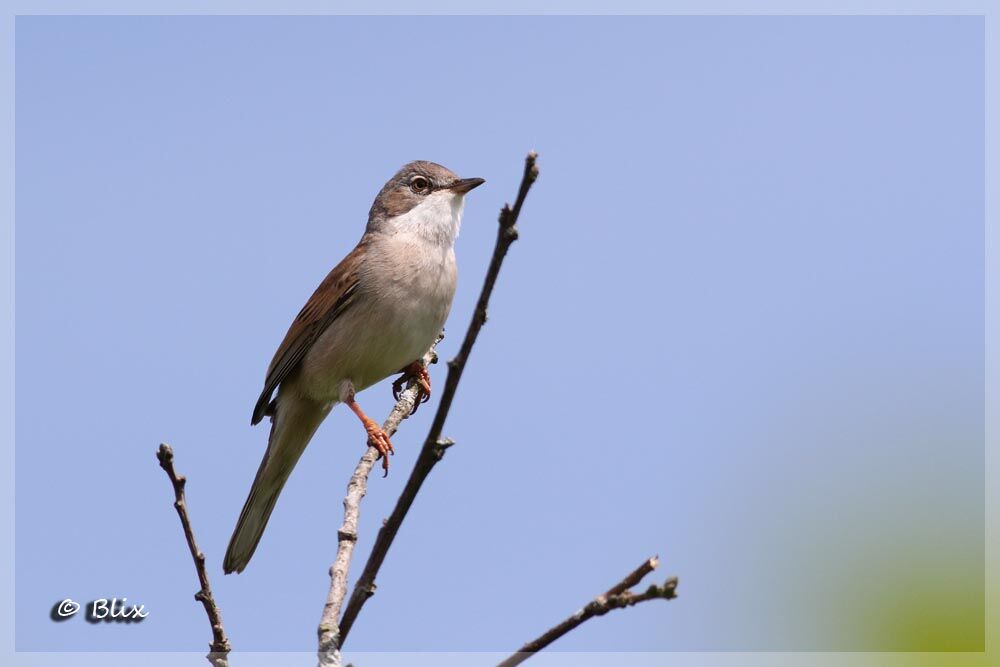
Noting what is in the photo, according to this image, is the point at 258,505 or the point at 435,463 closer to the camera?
the point at 435,463

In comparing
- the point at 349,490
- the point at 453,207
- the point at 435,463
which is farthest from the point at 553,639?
the point at 453,207

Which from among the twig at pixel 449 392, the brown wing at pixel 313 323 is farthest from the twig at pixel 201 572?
the brown wing at pixel 313 323

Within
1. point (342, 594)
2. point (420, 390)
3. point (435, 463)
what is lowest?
point (342, 594)

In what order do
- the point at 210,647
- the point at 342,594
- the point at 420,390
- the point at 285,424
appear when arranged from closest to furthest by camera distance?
the point at 342,594, the point at 210,647, the point at 420,390, the point at 285,424

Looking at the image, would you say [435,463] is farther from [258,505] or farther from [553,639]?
[258,505]

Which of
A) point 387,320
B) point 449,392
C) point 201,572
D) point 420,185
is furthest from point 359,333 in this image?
point 449,392

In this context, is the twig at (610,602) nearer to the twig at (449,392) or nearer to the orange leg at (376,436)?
the twig at (449,392)

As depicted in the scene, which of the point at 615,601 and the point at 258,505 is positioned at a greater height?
the point at 615,601

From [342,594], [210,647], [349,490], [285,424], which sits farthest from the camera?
[285,424]
